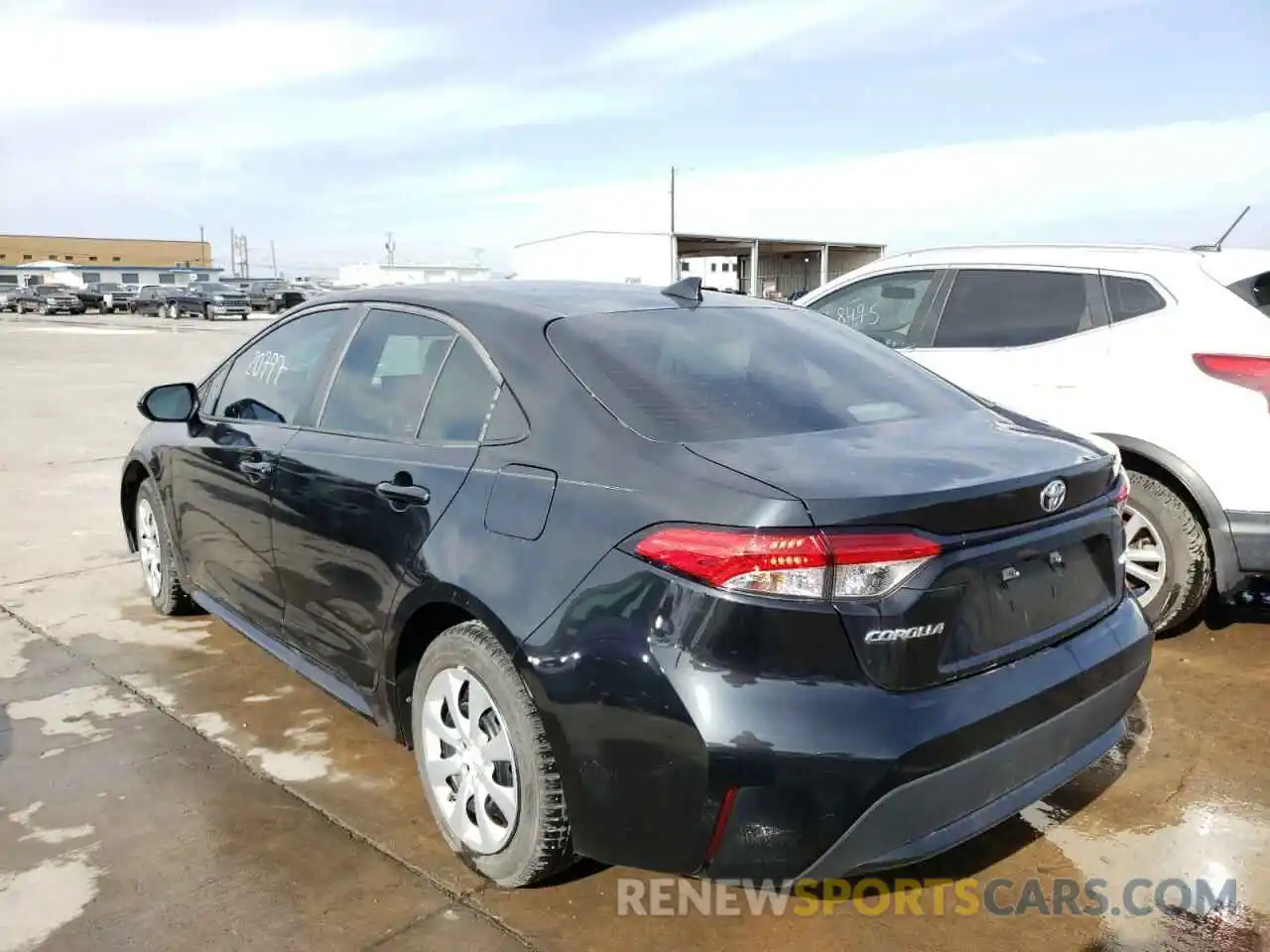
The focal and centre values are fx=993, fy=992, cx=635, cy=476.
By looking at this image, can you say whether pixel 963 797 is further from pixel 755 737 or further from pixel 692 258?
pixel 692 258

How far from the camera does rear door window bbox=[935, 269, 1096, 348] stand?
15.8ft

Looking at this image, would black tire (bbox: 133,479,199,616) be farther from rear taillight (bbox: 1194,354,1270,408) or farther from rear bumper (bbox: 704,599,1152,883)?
rear taillight (bbox: 1194,354,1270,408)

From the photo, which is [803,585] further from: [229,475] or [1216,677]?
[1216,677]

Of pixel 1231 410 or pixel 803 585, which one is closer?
pixel 803 585

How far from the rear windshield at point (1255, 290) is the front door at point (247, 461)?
369cm

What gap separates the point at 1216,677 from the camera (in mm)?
4121

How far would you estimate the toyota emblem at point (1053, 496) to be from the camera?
233 centimetres

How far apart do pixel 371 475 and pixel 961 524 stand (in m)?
1.72

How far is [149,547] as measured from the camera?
16.0 ft

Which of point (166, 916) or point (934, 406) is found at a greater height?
point (934, 406)

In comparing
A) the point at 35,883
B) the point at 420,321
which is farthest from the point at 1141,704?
the point at 35,883

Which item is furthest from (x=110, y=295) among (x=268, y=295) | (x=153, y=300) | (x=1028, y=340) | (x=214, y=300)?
(x=1028, y=340)

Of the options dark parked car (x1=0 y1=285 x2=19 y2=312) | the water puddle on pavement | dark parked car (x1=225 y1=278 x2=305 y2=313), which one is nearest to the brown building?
dark parked car (x1=0 y1=285 x2=19 y2=312)

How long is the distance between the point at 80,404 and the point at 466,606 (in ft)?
39.9
